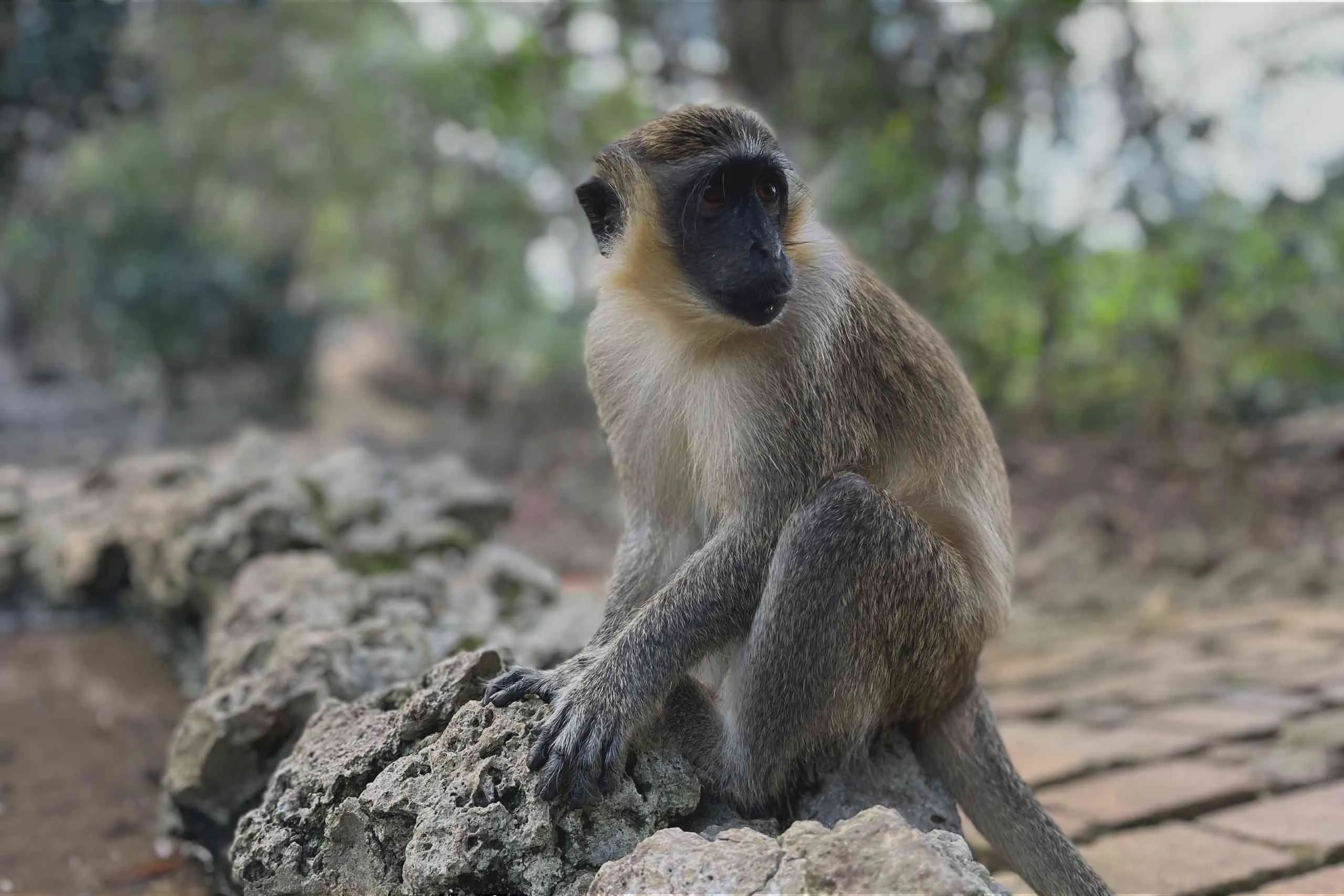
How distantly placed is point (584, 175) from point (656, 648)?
12802 millimetres

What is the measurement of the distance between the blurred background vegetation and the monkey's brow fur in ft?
18.0

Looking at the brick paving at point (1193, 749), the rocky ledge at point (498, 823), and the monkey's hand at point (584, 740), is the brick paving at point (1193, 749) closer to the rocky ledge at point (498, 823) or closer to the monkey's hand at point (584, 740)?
the rocky ledge at point (498, 823)

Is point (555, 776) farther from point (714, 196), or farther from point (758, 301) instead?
point (714, 196)

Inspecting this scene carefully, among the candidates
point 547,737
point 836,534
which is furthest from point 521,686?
point 836,534

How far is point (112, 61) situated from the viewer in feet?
38.5

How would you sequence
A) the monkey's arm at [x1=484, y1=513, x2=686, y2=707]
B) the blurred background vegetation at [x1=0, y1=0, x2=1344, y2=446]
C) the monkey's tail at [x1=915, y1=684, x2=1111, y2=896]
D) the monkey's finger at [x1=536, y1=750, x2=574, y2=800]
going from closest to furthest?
the monkey's finger at [x1=536, y1=750, x2=574, y2=800] < the monkey's tail at [x1=915, y1=684, x2=1111, y2=896] < the monkey's arm at [x1=484, y1=513, x2=686, y2=707] < the blurred background vegetation at [x1=0, y1=0, x2=1344, y2=446]

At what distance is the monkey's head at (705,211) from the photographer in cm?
280

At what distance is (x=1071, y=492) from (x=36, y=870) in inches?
358

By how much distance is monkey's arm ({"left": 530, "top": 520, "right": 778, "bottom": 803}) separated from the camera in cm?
238

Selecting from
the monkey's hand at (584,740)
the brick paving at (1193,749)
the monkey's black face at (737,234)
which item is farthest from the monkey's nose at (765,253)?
the brick paving at (1193,749)

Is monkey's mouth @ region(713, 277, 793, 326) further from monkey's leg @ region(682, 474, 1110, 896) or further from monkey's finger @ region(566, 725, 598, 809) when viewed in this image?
monkey's finger @ region(566, 725, 598, 809)

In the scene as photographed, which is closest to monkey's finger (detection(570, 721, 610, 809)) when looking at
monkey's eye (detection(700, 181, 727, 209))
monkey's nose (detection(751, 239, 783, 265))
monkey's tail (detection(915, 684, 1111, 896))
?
monkey's tail (detection(915, 684, 1111, 896))

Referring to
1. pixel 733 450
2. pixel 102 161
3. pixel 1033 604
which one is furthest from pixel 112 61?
pixel 733 450

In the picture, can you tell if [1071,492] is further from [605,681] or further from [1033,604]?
[605,681]
